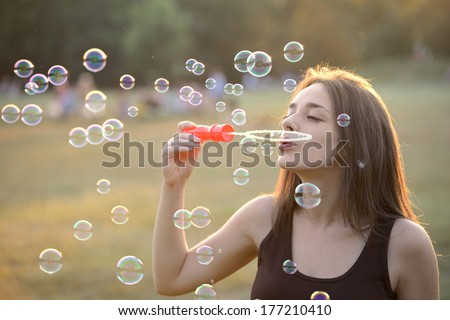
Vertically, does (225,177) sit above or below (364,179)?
below

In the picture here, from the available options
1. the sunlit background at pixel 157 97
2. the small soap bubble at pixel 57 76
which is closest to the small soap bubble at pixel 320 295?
the small soap bubble at pixel 57 76

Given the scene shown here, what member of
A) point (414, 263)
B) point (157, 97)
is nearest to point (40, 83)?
point (414, 263)

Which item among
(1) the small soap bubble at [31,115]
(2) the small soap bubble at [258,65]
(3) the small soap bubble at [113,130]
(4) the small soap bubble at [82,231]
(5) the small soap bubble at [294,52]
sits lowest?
(4) the small soap bubble at [82,231]

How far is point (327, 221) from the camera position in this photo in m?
1.79

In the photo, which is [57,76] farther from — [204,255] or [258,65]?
[204,255]

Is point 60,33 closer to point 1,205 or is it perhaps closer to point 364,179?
point 1,205

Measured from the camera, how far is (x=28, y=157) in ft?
31.7

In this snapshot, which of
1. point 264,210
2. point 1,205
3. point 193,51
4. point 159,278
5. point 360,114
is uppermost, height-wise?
point 193,51

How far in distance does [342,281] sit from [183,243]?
1.53ft

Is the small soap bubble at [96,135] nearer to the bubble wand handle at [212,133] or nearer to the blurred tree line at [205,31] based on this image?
the bubble wand handle at [212,133]

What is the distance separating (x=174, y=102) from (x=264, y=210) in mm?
12333

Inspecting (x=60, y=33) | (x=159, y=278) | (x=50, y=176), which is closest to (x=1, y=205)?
(x=50, y=176)

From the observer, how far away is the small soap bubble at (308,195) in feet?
5.77

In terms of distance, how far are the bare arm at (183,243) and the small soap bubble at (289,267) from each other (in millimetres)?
154
